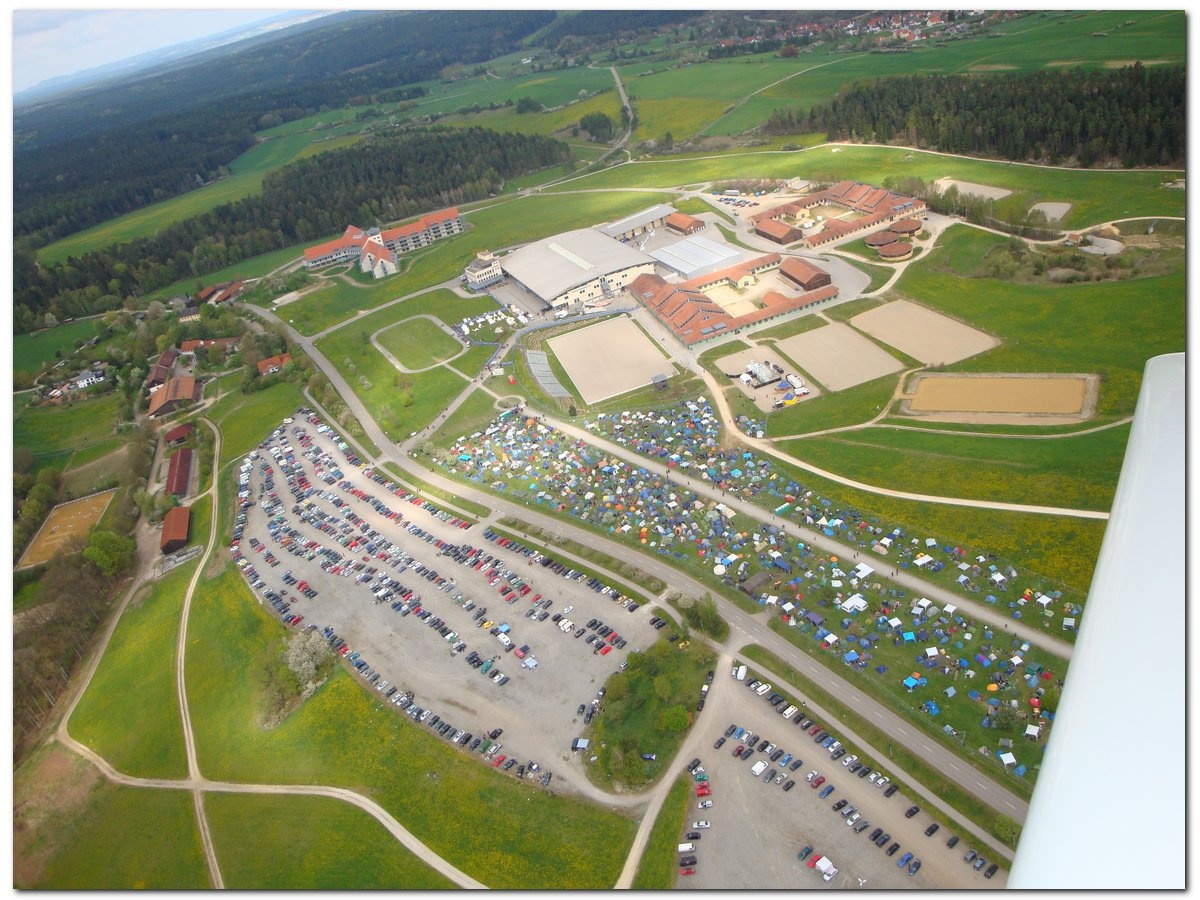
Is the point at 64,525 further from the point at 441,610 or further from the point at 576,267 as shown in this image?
the point at 576,267

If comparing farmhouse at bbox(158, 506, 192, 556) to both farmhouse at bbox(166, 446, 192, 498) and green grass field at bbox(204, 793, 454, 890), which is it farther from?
green grass field at bbox(204, 793, 454, 890)

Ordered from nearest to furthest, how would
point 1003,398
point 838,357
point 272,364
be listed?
1. point 1003,398
2. point 838,357
3. point 272,364

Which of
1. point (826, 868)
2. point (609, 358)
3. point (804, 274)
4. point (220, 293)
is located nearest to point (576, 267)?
point (609, 358)

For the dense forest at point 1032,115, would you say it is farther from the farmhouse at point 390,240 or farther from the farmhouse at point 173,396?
the farmhouse at point 173,396

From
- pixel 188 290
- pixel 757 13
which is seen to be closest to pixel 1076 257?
pixel 188 290

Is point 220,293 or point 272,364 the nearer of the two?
point 272,364

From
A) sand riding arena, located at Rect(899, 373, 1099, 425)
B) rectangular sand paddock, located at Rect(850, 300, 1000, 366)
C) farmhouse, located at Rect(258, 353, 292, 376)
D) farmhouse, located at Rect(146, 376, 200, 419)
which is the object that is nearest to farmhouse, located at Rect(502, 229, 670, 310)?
rectangular sand paddock, located at Rect(850, 300, 1000, 366)

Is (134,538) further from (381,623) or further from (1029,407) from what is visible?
(1029,407)
